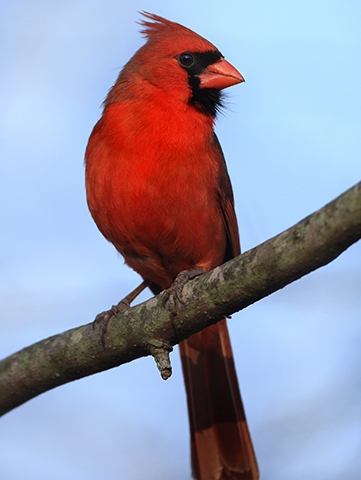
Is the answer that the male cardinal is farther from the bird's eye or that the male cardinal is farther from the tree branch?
the tree branch

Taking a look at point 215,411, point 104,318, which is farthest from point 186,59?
point 215,411

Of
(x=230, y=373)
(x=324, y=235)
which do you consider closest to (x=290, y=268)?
(x=324, y=235)

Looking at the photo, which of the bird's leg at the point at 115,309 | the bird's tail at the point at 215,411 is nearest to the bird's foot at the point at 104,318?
the bird's leg at the point at 115,309

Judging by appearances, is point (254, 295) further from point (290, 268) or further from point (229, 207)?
point (229, 207)

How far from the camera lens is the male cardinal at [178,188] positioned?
307cm

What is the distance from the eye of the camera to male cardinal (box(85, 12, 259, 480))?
3070mm

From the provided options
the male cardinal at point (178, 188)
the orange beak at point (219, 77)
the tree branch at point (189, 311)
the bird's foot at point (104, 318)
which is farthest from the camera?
the orange beak at point (219, 77)

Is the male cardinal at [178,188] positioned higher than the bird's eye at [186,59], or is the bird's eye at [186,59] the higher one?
the bird's eye at [186,59]

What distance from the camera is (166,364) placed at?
2.49 meters

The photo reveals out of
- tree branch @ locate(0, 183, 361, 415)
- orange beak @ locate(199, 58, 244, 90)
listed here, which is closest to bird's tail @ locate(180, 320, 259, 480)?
tree branch @ locate(0, 183, 361, 415)

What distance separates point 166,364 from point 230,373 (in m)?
1.25

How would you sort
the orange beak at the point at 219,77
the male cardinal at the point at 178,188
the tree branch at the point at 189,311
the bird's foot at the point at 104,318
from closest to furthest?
the tree branch at the point at 189,311
the bird's foot at the point at 104,318
the male cardinal at the point at 178,188
the orange beak at the point at 219,77

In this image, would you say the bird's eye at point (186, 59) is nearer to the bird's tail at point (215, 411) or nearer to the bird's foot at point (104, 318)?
the bird's foot at point (104, 318)

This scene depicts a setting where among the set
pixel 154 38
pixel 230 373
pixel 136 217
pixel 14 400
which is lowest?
pixel 14 400
